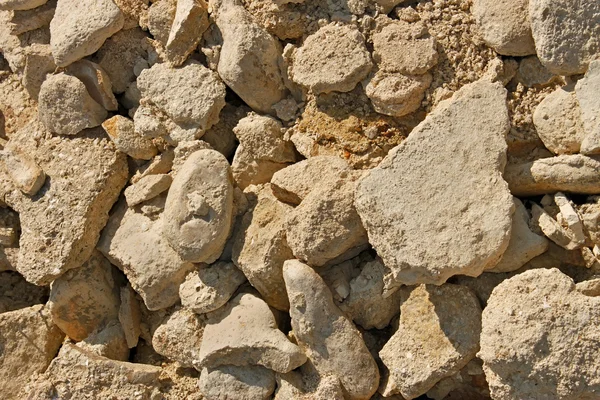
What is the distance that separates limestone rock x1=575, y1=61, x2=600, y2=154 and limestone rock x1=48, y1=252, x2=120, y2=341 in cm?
154

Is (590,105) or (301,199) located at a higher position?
(590,105)

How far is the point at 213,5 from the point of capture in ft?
8.12

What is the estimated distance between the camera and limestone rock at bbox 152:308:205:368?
2.38m

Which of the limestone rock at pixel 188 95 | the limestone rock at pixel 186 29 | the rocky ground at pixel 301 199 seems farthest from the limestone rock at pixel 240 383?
the limestone rock at pixel 186 29

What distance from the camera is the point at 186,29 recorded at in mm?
2449

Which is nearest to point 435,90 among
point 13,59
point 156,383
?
point 156,383

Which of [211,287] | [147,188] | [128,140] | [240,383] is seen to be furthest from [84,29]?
[240,383]

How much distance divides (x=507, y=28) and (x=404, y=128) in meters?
0.40

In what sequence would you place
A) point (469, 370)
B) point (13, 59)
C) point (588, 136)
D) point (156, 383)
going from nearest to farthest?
1. point (588, 136)
2. point (469, 370)
3. point (156, 383)
4. point (13, 59)

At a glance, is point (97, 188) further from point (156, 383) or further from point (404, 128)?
point (404, 128)

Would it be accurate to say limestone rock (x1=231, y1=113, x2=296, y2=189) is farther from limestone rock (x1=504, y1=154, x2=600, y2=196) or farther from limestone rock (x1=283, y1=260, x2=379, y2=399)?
limestone rock (x1=504, y1=154, x2=600, y2=196)

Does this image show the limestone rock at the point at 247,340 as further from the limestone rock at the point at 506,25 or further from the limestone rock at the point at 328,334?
the limestone rock at the point at 506,25

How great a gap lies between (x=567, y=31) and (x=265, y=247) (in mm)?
1017

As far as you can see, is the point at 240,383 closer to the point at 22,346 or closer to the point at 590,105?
the point at 22,346
